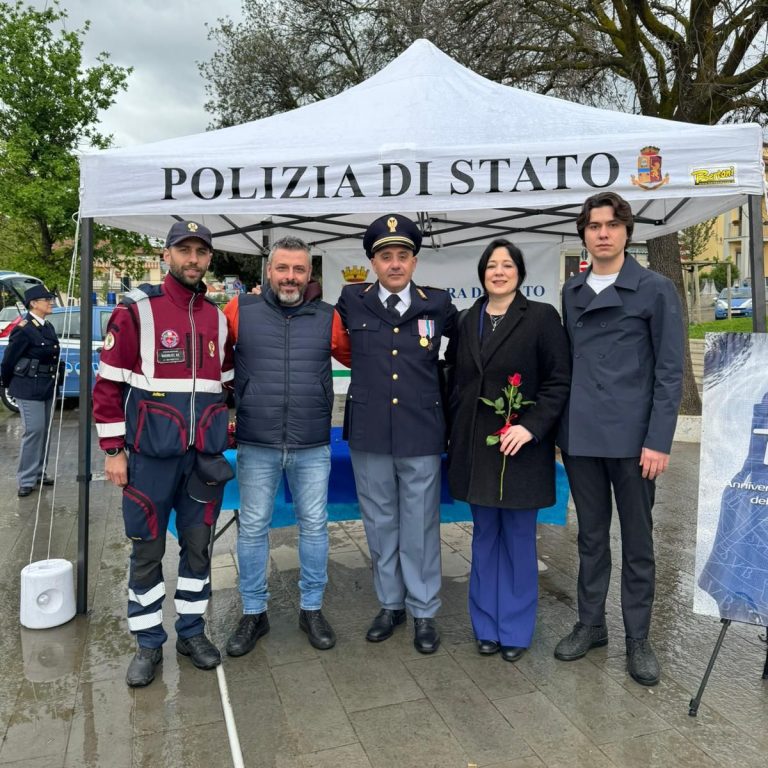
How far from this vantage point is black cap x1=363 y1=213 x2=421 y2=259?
2914mm

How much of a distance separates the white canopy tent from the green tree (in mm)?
14018

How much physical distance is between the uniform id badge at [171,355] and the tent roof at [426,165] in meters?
0.83

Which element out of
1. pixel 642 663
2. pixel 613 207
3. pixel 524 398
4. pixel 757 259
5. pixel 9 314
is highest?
pixel 9 314

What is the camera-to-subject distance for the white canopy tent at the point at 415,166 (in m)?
2.96

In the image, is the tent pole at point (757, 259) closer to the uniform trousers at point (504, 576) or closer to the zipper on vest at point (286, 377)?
the uniform trousers at point (504, 576)

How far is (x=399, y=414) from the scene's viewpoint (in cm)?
292

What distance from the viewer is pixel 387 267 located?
2945 millimetres

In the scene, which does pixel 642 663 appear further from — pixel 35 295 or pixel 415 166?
pixel 35 295

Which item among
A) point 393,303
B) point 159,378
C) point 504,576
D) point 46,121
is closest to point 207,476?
point 159,378

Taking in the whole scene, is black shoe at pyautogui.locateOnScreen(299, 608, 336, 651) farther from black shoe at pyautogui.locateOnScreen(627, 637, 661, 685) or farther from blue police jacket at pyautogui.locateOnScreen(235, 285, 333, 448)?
black shoe at pyautogui.locateOnScreen(627, 637, 661, 685)

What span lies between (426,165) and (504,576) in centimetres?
190

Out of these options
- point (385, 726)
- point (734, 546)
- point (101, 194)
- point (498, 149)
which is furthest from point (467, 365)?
point (101, 194)

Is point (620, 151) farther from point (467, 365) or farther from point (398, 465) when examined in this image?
point (398, 465)

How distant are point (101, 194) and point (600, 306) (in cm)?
235
